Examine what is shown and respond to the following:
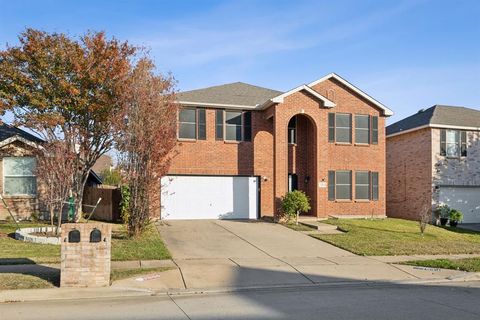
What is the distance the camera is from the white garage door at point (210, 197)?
21766mm

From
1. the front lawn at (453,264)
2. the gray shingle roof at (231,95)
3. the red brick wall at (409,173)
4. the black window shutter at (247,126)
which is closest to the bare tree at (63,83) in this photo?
the gray shingle roof at (231,95)

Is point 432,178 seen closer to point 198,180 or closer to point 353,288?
point 198,180

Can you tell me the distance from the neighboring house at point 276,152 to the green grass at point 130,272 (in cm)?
1055

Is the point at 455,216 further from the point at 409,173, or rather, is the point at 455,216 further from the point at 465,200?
the point at 409,173

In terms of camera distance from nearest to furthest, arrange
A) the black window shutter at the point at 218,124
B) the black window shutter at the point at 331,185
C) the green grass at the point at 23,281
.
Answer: the green grass at the point at 23,281
the black window shutter at the point at 218,124
the black window shutter at the point at 331,185

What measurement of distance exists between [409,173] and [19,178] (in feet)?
70.1

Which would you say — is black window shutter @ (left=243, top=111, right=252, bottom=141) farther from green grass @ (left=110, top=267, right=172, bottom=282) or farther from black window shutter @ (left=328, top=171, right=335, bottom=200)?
green grass @ (left=110, top=267, right=172, bottom=282)

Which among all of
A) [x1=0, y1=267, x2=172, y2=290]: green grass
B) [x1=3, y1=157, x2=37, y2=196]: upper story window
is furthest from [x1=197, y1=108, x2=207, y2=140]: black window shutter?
[x1=0, y1=267, x2=172, y2=290]: green grass

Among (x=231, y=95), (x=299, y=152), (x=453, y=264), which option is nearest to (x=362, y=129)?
(x=299, y=152)

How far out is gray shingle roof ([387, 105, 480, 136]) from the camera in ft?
86.3

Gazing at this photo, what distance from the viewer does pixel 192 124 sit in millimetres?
22172

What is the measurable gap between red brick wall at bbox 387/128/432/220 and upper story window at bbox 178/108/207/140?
12846 millimetres

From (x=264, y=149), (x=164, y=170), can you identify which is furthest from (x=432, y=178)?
(x=164, y=170)

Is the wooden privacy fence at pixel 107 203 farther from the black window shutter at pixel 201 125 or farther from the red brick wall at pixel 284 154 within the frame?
the black window shutter at pixel 201 125
